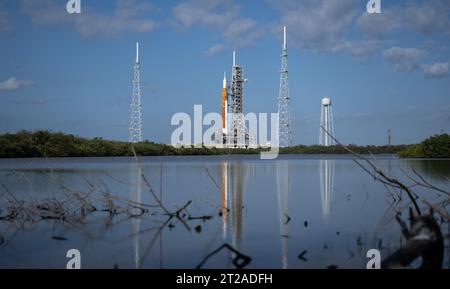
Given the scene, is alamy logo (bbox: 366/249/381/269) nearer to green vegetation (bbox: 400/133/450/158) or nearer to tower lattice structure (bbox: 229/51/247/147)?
green vegetation (bbox: 400/133/450/158)

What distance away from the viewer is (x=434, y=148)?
37531 mm

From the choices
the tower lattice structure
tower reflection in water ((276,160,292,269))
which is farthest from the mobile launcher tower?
tower reflection in water ((276,160,292,269))

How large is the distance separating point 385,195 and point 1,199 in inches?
301

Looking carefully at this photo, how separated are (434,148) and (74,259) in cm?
3876

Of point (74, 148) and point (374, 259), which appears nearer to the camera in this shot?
point (374, 259)

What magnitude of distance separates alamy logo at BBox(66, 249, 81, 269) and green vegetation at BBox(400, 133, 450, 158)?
1485 inches

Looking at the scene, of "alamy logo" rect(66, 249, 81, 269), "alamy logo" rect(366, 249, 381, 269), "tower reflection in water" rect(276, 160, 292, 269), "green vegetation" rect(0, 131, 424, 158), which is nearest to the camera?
"alamy logo" rect(366, 249, 381, 269)

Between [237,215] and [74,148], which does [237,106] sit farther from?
[237,215]

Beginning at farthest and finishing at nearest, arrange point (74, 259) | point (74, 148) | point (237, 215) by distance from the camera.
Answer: point (74, 148) < point (237, 215) < point (74, 259)

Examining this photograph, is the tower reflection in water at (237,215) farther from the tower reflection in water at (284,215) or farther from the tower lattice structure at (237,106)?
the tower lattice structure at (237,106)

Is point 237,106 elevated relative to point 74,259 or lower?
elevated

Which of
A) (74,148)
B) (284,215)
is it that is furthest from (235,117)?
(284,215)

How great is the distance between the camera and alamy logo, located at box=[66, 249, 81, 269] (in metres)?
3.75
